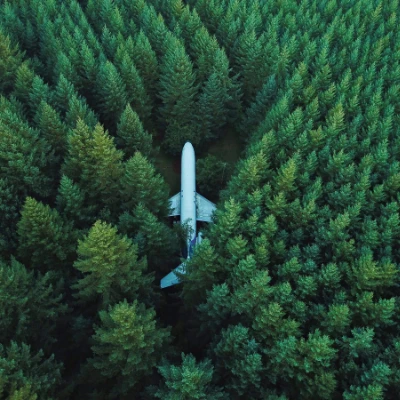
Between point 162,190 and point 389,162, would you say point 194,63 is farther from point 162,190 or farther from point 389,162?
point 389,162

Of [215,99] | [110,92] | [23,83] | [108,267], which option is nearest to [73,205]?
[108,267]

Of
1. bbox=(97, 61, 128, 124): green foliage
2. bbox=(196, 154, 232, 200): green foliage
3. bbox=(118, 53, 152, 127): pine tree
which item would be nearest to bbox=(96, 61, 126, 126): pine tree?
bbox=(97, 61, 128, 124): green foliage

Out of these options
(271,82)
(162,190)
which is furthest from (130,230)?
(271,82)

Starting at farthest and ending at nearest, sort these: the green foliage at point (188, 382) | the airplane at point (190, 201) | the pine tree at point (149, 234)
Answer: the airplane at point (190, 201), the pine tree at point (149, 234), the green foliage at point (188, 382)

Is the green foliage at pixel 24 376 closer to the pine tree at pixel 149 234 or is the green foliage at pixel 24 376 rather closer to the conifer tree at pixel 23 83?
the pine tree at pixel 149 234

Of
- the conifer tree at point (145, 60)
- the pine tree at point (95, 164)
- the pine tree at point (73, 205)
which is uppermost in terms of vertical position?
the conifer tree at point (145, 60)

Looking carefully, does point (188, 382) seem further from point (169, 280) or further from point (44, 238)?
point (44, 238)

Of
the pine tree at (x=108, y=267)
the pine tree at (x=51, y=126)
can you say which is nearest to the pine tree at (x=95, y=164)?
the pine tree at (x=51, y=126)
